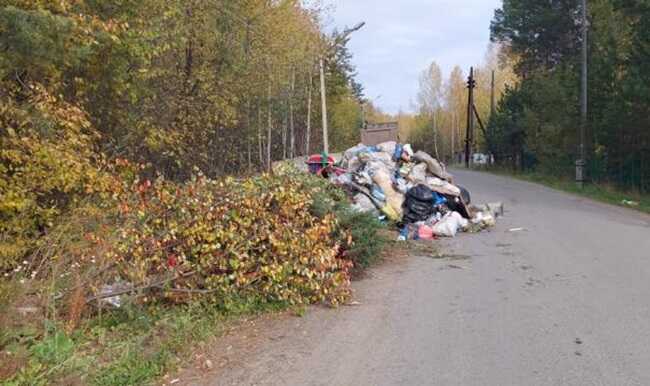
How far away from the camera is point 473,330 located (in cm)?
619

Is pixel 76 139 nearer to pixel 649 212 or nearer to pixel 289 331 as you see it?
pixel 289 331

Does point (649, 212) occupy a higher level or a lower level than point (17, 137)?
lower

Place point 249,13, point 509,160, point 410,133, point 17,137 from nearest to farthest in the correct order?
point 17,137
point 249,13
point 509,160
point 410,133

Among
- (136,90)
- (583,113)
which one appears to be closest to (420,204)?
(136,90)

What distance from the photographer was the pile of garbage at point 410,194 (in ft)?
44.0

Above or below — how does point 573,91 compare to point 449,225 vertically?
above

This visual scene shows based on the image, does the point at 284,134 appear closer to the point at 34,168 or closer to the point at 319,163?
the point at 319,163

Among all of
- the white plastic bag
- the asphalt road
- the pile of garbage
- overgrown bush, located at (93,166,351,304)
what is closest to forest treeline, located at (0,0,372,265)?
overgrown bush, located at (93,166,351,304)

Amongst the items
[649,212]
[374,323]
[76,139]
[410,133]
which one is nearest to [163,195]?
[76,139]

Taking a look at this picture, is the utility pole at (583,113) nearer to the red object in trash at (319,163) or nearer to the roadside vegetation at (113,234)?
the red object in trash at (319,163)

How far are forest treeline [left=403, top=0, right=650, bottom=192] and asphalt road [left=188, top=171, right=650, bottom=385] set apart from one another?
14046 millimetres

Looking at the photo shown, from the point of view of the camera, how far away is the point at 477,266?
970 cm

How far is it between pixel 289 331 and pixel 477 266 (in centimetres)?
429

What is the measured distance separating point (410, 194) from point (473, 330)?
8.06 m
